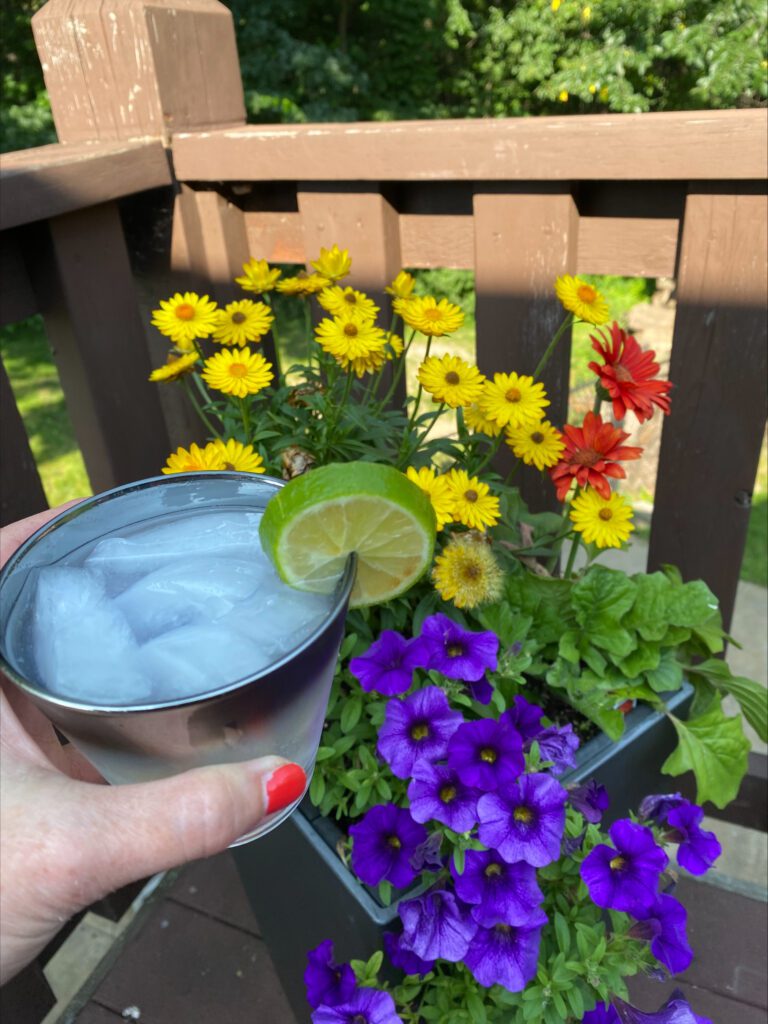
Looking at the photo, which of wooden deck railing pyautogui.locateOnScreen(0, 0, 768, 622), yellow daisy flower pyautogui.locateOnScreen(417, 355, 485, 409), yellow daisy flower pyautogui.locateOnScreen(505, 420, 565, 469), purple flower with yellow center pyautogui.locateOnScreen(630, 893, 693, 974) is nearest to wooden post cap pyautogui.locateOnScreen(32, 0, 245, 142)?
wooden deck railing pyautogui.locateOnScreen(0, 0, 768, 622)

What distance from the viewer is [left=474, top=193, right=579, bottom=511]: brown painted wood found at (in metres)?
1.33

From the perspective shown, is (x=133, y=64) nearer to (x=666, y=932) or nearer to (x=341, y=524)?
(x=341, y=524)

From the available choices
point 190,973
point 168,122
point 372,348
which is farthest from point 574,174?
point 190,973

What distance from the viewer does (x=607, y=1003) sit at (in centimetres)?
91

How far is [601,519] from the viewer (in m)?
1.13

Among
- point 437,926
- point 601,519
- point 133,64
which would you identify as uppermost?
point 133,64

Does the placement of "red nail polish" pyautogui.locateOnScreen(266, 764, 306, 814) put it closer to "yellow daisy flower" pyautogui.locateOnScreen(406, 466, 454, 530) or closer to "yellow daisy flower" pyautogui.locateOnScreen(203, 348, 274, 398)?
"yellow daisy flower" pyautogui.locateOnScreen(406, 466, 454, 530)

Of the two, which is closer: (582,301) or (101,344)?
(582,301)

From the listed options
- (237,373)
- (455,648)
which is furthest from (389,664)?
(237,373)

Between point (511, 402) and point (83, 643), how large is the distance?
2.23 ft

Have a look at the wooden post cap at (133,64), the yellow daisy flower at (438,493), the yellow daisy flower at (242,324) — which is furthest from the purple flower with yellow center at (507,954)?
the wooden post cap at (133,64)

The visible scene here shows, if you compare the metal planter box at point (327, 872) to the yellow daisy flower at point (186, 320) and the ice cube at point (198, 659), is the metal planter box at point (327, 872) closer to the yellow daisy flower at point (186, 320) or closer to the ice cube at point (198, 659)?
the ice cube at point (198, 659)

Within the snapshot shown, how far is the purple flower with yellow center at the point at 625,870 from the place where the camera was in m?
0.90

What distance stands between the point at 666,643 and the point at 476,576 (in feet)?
1.33
